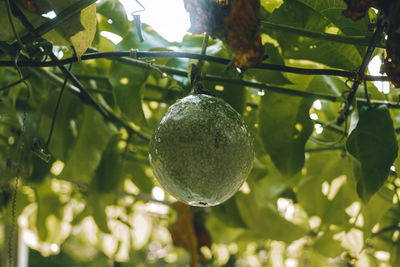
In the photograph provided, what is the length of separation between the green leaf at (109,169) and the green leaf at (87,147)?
0.13 metres

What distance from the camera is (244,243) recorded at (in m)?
1.45

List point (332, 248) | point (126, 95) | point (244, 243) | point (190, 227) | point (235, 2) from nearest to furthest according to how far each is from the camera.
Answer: point (235, 2) < point (126, 95) < point (332, 248) < point (190, 227) < point (244, 243)

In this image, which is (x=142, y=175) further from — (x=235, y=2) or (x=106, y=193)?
(x=235, y=2)

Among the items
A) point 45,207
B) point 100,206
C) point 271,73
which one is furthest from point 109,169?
point 271,73

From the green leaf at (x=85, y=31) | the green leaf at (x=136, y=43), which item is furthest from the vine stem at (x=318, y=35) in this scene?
the green leaf at (x=136, y=43)

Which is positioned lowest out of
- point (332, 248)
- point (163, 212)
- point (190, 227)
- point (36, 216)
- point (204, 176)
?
point (204, 176)

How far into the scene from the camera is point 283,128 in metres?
0.76

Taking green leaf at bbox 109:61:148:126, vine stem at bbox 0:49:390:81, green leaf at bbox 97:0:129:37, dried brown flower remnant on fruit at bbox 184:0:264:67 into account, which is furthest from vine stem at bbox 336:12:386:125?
green leaf at bbox 97:0:129:37

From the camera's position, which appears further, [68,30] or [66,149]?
[66,149]

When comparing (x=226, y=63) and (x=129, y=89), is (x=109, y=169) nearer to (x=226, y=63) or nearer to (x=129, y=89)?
(x=129, y=89)

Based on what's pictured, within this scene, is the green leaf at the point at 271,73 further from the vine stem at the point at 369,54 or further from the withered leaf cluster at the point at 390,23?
the withered leaf cluster at the point at 390,23

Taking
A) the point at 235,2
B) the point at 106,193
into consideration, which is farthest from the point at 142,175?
the point at 235,2

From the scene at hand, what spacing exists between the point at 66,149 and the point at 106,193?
0.18 m

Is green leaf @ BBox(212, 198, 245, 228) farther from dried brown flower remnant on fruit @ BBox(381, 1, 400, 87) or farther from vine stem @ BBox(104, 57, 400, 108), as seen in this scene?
dried brown flower remnant on fruit @ BBox(381, 1, 400, 87)
